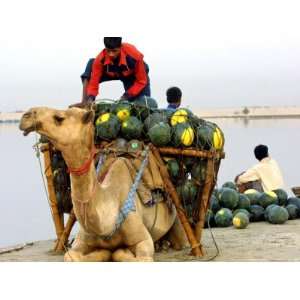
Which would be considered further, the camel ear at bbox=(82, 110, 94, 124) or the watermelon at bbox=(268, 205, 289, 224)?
the watermelon at bbox=(268, 205, 289, 224)

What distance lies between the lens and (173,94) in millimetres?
10055

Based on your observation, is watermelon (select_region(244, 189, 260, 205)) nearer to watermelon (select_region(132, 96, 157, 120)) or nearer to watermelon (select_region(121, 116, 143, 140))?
watermelon (select_region(132, 96, 157, 120))

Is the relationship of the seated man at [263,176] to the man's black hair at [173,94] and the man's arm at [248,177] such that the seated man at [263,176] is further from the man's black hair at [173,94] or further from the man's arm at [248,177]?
the man's black hair at [173,94]

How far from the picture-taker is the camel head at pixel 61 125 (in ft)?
18.3

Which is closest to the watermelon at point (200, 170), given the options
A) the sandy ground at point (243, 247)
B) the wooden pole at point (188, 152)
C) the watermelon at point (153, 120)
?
the wooden pole at point (188, 152)

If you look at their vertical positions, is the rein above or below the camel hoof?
above

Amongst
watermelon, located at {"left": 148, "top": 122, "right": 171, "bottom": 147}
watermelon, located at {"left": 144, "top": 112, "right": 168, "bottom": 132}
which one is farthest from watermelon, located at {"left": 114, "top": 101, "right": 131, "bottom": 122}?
watermelon, located at {"left": 148, "top": 122, "right": 171, "bottom": 147}

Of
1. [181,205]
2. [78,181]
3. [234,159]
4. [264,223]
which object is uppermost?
[78,181]

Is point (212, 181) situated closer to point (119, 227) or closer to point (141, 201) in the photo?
point (141, 201)

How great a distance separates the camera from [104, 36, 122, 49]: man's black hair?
7752 millimetres

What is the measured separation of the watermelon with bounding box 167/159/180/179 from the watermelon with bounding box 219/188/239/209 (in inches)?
117
